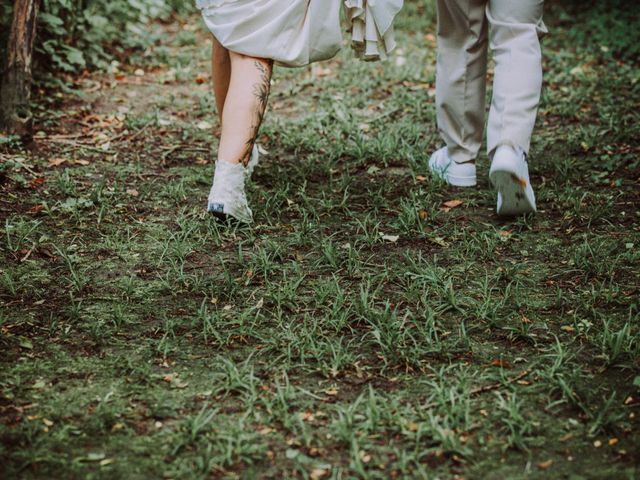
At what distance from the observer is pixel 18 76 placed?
4.02 meters

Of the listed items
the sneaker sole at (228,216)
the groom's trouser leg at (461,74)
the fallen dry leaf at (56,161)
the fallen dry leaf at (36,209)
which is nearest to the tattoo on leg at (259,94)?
the sneaker sole at (228,216)

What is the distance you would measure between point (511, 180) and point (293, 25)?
3.60 feet

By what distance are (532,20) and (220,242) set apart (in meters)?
1.59

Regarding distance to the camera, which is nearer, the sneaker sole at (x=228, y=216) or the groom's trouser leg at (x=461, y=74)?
the sneaker sole at (x=228, y=216)

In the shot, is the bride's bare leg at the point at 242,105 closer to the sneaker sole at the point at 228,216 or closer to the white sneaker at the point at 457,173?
the sneaker sole at the point at 228,216

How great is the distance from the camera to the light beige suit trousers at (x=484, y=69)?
307cm

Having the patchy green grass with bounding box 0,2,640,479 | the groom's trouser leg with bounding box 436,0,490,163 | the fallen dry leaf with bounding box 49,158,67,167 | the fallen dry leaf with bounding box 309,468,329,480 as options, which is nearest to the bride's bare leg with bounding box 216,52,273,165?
the patchy green grass with bounding box 0,2,640,479

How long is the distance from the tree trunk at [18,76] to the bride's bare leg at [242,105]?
1460mm

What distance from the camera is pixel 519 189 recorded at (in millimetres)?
3047

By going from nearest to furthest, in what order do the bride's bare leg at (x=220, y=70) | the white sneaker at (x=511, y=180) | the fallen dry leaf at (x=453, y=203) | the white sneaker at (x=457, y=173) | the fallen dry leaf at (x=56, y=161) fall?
the white sneaker at (x=511, y=180) → the bride's bare leg at (x=220, y=70) → the fallen dry leaf at (x=453, y=203) → the white sneaker at (x=457, y=173) → the fallen dry leaf at (x=56, y=161)

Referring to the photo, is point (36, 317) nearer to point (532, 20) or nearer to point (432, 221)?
point (432, 221)

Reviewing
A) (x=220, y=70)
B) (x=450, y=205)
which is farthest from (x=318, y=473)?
(x=220, y=70)

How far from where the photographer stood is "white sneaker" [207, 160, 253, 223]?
10.1ft

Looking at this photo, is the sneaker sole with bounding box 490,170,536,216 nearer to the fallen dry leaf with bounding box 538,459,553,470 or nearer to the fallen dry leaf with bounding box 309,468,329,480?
the fallen dry leaf with bounding box 538,459,553,470
